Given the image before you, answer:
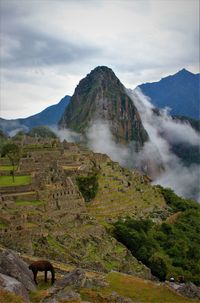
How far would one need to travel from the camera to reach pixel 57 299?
15.1 meters

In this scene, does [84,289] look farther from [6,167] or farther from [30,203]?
[6,167]

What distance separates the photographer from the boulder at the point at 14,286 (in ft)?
49.8

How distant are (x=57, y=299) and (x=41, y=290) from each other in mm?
2406

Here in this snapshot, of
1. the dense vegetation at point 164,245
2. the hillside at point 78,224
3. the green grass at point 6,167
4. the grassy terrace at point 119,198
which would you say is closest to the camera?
the hillside at point 78,224

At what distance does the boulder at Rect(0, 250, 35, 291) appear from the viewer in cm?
1694

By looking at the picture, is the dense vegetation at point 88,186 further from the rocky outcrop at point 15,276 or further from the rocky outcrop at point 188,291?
the rocky outcrop at point 15,276

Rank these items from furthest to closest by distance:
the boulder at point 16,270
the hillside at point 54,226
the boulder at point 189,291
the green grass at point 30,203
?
the green grass at point 30,203, the hillside at point 54,226, the boulder at point 189,291, the boulder at point 16,270

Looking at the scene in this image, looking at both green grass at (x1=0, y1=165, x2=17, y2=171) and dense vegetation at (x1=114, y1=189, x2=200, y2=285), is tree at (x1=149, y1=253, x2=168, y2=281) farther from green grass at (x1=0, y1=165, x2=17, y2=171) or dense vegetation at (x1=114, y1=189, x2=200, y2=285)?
green grass at (x1=0, y1=165, x2=17, y2=171)

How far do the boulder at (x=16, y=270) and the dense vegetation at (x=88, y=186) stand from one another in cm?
2652

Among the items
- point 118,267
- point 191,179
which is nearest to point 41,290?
point 118,267

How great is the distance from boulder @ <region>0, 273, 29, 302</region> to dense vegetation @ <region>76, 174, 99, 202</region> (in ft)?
93.0

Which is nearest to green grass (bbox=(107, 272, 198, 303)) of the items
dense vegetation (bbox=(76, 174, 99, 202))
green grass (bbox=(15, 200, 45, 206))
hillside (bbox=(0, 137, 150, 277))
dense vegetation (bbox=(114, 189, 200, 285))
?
hillside (bbox=(0, 137, 150, 277))

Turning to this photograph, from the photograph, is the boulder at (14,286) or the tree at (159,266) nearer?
the boulder at (14,286)

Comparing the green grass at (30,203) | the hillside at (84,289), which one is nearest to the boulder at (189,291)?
the hillside at (84,289)
